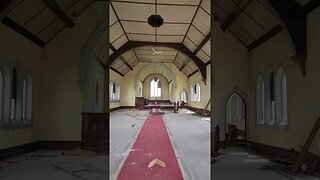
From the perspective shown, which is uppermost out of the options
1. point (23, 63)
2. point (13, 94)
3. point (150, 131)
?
point (23, 63)

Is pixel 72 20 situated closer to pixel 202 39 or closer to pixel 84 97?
pixel 84 97

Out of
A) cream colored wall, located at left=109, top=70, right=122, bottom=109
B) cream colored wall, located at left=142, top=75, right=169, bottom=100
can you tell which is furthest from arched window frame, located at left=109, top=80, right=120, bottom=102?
cream colored wall, located at left=142, top=75, right=169, bottom=100

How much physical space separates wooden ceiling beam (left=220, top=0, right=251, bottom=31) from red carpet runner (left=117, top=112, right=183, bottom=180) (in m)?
3.64

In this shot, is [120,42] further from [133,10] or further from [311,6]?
[311,6]

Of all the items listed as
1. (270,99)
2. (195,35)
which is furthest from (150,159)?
(195,35)

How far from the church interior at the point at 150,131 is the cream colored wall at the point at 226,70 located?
0.03 meters

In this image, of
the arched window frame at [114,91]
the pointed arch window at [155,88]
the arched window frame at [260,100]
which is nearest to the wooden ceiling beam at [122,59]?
the arched window frame at [114,91]

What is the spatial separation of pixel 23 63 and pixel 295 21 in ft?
19.7

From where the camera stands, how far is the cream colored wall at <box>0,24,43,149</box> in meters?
6.31

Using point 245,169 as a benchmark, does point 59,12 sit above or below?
above

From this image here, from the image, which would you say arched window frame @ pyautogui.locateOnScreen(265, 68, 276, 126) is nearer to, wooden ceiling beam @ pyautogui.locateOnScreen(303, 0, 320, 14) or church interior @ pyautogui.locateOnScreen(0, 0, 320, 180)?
church interior @ pyautogui.locateOnScreen(0, 0, 320, 180)

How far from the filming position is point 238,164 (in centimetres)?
639

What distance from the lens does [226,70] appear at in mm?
8805

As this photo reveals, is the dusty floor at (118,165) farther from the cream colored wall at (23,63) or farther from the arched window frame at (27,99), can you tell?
the arched window frame at (27,99)
